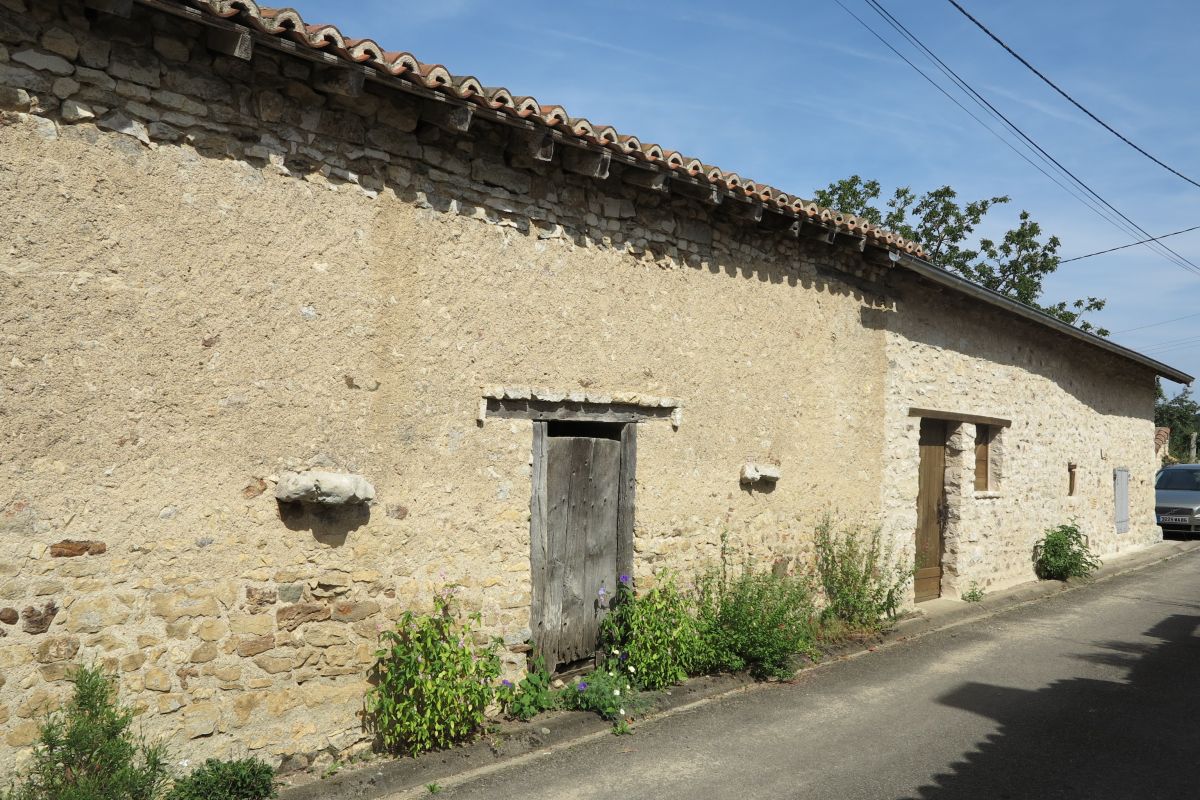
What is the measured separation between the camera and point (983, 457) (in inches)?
407

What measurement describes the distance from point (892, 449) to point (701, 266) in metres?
3.30

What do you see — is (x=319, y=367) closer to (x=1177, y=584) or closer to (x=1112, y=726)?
(x=1112, y=726)

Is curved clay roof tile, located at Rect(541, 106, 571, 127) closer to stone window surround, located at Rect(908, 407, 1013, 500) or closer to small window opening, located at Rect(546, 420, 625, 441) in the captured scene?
small window opening, located at Rect(546, 420, 625, 441)

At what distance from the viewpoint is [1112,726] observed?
544 centimetres

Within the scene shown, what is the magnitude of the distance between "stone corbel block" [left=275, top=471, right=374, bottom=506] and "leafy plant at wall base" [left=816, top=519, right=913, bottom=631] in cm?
468

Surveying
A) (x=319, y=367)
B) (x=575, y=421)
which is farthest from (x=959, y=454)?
(x=319, y=367)

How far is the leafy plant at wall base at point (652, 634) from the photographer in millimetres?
5828

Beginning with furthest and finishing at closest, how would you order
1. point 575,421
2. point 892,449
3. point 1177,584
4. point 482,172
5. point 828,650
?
point 1177,584
point 892,449
point 828,650
point 575,421
point 482,172

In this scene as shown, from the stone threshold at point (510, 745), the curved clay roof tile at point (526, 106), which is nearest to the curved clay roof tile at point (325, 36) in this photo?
the curved clay roof tile at point (526, 106)

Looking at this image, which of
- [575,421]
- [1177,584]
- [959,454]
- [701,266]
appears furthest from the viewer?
[1177,584]

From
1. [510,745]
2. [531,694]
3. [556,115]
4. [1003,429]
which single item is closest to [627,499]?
[531,694]

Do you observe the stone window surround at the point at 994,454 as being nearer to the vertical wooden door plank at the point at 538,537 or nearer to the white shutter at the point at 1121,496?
the white shutter at the point at 1121,496

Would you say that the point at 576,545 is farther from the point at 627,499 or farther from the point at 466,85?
the point at 466,85

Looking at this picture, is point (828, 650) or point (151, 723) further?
point (828, 650)
